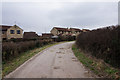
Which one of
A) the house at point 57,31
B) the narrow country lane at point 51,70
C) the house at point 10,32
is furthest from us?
the house at point 57,31

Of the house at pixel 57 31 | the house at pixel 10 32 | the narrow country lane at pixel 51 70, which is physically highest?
the house at pixel 57 31

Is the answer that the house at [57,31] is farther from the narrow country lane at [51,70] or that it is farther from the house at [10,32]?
the narrow country lane at [51,70]

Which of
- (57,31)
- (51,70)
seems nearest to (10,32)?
(57,31)

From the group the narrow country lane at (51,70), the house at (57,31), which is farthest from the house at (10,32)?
the narrow country lane at (51,70)

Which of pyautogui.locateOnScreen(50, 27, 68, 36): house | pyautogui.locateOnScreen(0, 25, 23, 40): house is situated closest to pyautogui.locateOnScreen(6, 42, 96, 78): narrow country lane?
pyautogui.locateOnScreen(0, 25, 23, 40): house

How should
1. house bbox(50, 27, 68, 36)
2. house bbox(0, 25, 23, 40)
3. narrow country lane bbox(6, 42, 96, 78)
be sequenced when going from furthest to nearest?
house bbox(50, 27, 68, 36) < house bbox(0, 25, 23, 40) < narrow country lane bbox(6, 42, 96, 78)

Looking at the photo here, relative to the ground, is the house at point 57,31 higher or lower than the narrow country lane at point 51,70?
higher

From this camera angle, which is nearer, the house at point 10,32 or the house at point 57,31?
the house at point 10,32

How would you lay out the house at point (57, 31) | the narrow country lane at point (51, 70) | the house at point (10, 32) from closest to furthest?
the narrow country lane at point (51, 70) < the house at point (10, 32) < the house at point (57, 31)

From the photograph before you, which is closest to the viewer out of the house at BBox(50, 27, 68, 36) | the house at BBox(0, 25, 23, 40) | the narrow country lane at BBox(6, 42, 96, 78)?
the narrow country lane at BBox(6, 42, 96, 78)

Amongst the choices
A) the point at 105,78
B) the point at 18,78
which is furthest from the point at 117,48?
the point at 18,78

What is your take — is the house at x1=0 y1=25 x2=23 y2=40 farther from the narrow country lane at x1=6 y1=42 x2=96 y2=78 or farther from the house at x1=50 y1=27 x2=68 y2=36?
the narrow country lane at x1=6 y1=42 x2=96 y2=78

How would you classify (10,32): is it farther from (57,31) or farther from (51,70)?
(51,70)

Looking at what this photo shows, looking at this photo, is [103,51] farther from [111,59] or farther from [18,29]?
[18,29]
